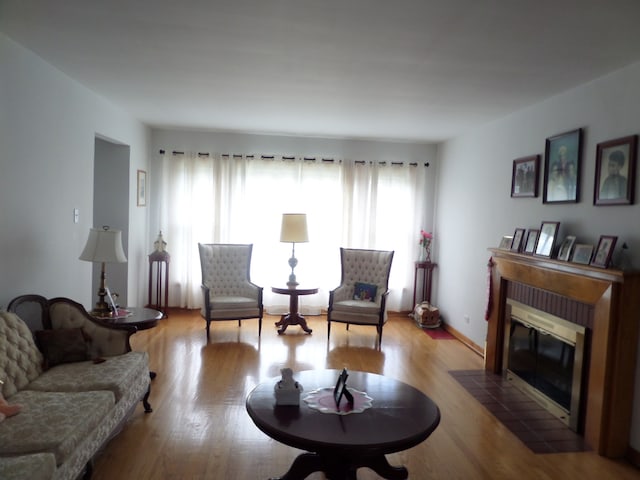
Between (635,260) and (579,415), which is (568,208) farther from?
(579,415)

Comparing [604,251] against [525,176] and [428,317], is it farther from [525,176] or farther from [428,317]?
[428,317]

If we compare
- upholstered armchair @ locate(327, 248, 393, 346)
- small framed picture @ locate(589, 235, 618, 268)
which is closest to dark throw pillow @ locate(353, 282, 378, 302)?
upholstered armchair @ locate(327, 248, 393, 346)


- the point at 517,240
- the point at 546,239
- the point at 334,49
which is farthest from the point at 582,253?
the point at 334,49

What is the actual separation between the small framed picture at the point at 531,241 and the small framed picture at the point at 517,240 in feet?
0.18

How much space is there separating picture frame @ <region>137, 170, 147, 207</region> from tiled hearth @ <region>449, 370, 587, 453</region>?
422 centimetres

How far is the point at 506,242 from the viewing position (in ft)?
14.6

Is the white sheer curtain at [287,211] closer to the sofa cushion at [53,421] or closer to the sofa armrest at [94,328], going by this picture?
the sofa armrest at [94,328]

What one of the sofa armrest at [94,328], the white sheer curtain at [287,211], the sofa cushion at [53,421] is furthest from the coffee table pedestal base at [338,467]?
the white sheer curtain at [287,211]

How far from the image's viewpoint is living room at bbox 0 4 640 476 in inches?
122

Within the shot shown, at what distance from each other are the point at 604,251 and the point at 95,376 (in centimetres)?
334

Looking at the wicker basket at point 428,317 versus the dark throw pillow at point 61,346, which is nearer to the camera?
the dark throw pillow at point 61,346

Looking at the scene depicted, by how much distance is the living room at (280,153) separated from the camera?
309 centimetres

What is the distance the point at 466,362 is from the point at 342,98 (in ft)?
9.54

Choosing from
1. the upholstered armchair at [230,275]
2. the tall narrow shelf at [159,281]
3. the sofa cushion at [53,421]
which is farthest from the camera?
the tall narrow shelf at [159,281]
